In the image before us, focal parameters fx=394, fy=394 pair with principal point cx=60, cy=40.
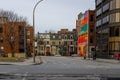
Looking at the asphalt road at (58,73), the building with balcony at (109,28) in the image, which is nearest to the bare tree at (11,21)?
the building with balcony at (109,28)

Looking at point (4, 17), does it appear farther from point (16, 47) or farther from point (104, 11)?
point (104, 11)

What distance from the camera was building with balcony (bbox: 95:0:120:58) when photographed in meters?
93.4

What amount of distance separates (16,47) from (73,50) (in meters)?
61.3

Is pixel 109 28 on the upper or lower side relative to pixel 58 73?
upper

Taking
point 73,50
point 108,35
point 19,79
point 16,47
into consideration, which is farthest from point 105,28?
point 73,50

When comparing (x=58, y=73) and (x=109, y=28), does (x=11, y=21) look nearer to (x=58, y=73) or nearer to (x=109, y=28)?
(x=109, y=28)

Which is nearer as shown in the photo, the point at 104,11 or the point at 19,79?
the point at 19,79

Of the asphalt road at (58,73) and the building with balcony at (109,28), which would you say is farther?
the building with balcony at (109,28)

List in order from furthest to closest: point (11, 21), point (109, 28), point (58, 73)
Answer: point (11, 21) < point (109, 28) < point (58, 73)

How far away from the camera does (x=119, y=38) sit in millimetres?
93875

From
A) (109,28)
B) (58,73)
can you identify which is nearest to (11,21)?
(109,28)

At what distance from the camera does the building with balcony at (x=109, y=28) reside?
3679 inches

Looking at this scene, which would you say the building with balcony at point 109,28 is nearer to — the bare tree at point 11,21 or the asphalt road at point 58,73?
the bare tree at point 11,21

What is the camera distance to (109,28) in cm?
9719
